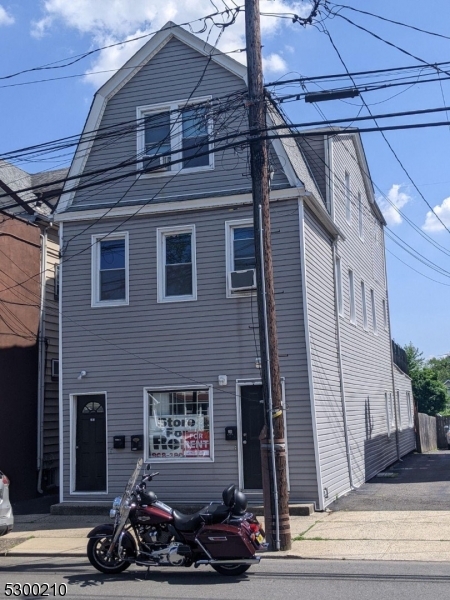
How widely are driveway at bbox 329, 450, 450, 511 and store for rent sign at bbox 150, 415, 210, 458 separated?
9.64ft

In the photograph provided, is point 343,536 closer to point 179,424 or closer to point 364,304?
point 179,424

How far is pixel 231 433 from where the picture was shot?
1487 cm

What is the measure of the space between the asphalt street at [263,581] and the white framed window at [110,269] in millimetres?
6971

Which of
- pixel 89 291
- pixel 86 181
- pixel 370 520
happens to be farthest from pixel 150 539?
pixel 86 181

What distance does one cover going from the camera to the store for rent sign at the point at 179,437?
15190mm

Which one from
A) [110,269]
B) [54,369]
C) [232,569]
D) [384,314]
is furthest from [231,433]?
[384,314]

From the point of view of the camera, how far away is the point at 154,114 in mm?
16422

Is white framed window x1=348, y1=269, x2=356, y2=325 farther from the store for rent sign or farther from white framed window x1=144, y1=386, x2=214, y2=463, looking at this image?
the store for rent sign

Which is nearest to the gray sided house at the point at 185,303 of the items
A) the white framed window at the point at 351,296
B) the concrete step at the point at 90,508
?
the concrete step at the point at 90,508

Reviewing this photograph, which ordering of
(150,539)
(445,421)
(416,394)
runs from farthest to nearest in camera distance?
(416,394), (445,421), (150,539)

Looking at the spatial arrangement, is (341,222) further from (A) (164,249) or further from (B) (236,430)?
(B) (236,430)

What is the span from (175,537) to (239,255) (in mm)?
7440

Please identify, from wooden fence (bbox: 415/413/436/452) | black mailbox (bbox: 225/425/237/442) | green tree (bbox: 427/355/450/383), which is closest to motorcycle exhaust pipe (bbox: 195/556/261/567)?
black mailbox (bbox: 225/425/237/442)

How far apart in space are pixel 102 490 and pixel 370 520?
5849 mm
